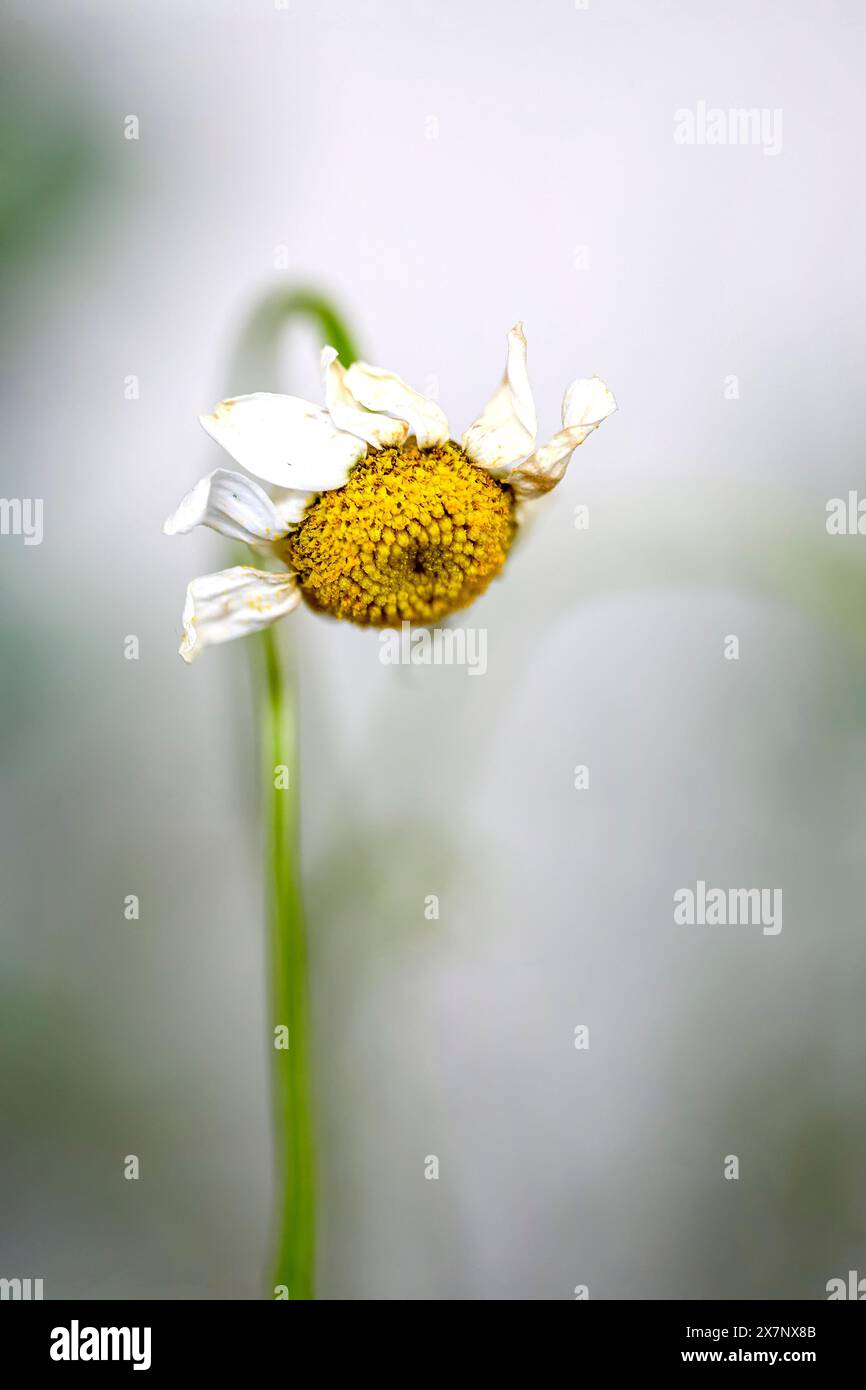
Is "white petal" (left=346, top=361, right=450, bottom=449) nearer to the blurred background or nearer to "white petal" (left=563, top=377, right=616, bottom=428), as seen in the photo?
"white petal" (left=563, top=377, right=616, bottom=428)

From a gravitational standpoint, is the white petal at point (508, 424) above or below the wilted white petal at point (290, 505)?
above

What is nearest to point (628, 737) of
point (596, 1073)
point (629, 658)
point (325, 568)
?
point (629, 658)

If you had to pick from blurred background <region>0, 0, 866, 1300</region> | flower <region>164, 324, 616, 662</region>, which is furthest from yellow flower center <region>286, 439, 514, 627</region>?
blurred background <region>0, 0, 866, 1300</region>

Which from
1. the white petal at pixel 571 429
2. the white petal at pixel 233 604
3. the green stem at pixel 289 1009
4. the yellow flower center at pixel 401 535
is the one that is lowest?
the green stem at pixel 289 1009

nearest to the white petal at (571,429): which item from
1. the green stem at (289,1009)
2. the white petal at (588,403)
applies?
the white petal at (588,403)

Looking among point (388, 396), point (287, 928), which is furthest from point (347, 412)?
point (287, 928)

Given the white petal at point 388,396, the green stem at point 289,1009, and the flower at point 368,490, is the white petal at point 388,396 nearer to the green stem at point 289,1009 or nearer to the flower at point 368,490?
the flower at point 368,490
